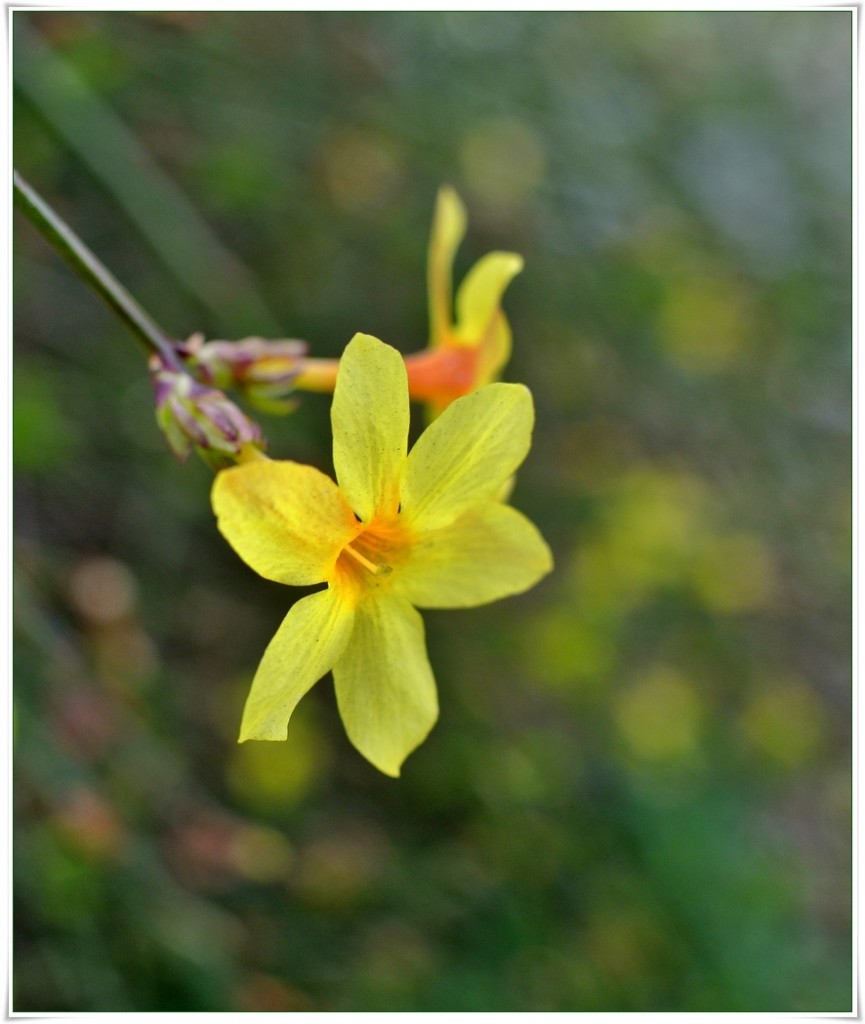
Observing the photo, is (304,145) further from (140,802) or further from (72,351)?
(140,802)

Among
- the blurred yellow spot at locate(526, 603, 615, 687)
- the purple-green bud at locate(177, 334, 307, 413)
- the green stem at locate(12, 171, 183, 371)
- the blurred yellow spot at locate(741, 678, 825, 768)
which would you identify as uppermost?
the blurred yellow spot at locate(526, 603, 615, 687)

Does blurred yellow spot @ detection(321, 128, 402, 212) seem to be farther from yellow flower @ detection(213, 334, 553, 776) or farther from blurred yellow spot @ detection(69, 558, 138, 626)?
yellow flower @ detection(213, 334, 553, 776)

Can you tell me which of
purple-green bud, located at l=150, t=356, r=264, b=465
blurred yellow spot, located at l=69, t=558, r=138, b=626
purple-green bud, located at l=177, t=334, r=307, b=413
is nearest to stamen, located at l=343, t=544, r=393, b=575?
purple-green bud, located at l=150, t=356, r=264, b=465

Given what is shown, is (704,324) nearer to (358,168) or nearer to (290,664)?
(358,168)

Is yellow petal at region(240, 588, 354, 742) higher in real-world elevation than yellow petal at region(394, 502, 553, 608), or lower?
lower

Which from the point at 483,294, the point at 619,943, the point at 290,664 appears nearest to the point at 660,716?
the point at 619,943

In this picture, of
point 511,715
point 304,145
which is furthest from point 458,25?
point 511,715

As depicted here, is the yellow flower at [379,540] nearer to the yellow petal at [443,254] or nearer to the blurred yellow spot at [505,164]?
the yellow petal at [443,254]
